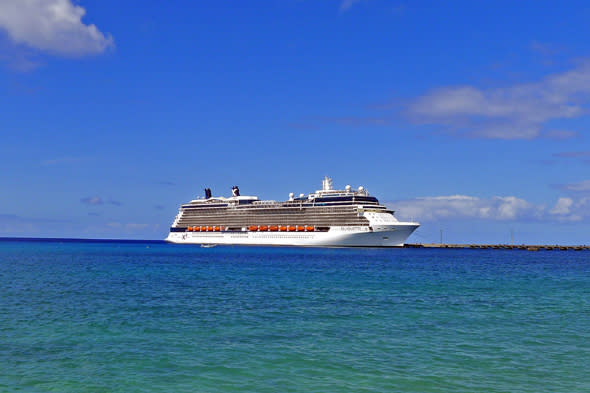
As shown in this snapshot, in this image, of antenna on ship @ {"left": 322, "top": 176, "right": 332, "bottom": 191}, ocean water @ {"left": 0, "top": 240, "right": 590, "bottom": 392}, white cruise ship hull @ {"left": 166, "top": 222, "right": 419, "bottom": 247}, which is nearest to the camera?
ocean water @ {"left": 0, "top": 240, "right": 590, "bottom": 392}

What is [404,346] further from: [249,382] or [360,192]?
[360,192]

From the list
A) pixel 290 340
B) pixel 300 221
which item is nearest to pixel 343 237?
pixel 300 221

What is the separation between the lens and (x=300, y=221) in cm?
13400

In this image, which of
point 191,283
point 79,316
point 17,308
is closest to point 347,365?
point 79,316

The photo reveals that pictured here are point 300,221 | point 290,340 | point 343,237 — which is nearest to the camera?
point 290,340

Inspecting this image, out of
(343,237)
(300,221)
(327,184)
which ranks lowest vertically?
(343,237)

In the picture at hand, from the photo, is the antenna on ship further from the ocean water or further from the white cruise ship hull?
the ocean water

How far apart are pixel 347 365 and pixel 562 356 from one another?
809 centimetres

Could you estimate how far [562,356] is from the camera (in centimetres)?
1970

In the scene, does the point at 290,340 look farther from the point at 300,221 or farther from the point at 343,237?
the point at 300,221

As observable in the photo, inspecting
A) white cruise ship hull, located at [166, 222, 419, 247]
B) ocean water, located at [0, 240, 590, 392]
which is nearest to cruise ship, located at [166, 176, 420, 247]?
white cruise ship hull, located at [166, 222, 419, 247]

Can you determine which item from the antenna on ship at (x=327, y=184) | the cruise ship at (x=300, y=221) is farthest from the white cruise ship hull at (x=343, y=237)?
the antenna on ship at (x=327, y=184)

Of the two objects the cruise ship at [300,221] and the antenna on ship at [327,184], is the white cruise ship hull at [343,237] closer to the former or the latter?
the cruise ship at [300,221]

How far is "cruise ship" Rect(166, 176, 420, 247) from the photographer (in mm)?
122312
